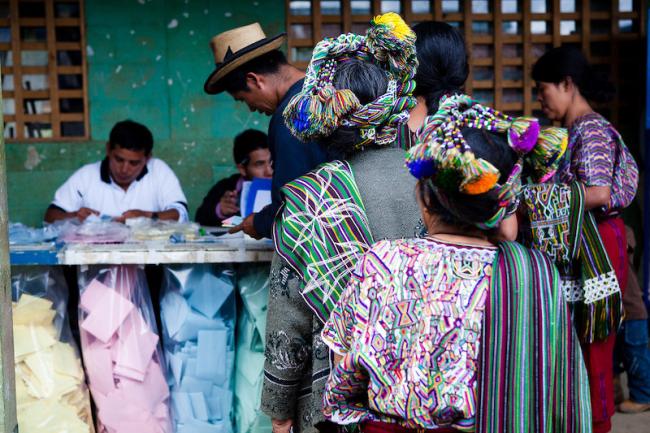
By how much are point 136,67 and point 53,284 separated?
87.0 inches

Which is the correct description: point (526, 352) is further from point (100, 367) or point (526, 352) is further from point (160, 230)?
point (160, 230)

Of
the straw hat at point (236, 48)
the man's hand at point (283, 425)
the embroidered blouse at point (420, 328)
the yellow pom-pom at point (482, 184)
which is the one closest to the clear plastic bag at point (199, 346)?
the straw hat at point (236, 48)

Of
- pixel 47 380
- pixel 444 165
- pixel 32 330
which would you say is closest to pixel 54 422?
pixel 47 380

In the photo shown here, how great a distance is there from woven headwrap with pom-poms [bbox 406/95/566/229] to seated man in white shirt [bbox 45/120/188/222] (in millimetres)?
3117

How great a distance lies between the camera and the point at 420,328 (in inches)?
59.6

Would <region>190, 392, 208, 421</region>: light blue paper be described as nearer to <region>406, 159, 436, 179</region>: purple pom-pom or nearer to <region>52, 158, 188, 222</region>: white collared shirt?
<region>52, 158, 188, 222</region>: white collared shirt

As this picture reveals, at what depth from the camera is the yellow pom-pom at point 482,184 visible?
1438 mm

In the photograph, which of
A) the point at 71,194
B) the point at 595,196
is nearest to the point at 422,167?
the point at 595,196

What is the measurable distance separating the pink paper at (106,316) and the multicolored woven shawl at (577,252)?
1615 millimetres

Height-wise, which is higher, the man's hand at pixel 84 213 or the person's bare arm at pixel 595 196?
the person's bare arm at pixel 595 196

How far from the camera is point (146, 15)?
4930 millimetres

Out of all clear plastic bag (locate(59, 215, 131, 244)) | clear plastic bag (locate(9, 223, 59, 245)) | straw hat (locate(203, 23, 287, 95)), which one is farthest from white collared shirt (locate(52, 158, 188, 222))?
straw hat (locate(203, 23, 287, 95))

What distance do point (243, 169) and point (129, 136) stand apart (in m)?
0.68

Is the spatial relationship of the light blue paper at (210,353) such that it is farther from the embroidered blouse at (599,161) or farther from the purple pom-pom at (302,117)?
the embroidered blouse at (599,161)
